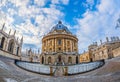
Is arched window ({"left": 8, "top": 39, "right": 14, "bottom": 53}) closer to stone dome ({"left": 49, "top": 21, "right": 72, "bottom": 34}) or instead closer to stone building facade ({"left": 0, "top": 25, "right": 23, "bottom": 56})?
stone building facade ({"left": 0, "top": 25, "right": 23, "bottom": 56})

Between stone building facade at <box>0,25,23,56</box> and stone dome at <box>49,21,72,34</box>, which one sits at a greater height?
stone dome at <box>49,21,72,34</box>

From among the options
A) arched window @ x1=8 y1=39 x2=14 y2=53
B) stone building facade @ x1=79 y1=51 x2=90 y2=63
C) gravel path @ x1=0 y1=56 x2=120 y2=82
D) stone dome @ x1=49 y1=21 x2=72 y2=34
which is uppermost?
stone dome @ x1=49 y1=21 x2=72 y2=34

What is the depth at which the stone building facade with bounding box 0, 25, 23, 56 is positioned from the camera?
199 ft

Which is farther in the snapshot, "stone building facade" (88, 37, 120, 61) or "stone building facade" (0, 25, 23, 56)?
"stone building facade" (88, 37, 120, 61)

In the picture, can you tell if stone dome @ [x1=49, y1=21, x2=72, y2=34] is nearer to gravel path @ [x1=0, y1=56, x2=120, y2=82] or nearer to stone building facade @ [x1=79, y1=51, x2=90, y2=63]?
stone building facade @ [x1=79, y1=51, x2=90, y2=63]

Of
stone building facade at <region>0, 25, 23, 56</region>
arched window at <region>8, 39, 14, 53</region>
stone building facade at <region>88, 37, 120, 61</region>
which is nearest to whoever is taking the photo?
stone building facade at <region>0, 25, 23, 56</region>

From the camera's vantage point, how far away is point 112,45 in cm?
7406

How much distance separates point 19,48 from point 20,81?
5494cm

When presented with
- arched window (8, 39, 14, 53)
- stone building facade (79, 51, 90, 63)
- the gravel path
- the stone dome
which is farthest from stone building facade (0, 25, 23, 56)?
stone building facade (79, 51, 90, 63)

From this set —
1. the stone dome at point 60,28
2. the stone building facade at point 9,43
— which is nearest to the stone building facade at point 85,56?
the stone dome at point 60,28

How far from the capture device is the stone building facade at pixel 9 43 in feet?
199

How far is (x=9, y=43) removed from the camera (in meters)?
66.5

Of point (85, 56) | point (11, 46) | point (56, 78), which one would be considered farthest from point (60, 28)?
point (56, 78)

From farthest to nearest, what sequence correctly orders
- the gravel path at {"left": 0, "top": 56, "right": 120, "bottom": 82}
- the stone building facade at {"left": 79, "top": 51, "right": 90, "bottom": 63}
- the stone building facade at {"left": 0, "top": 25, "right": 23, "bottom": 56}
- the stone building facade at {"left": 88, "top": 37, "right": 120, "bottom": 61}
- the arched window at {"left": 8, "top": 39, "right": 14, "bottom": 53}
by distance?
1. the stone building facade at {"left": 79, "top": 51, "right": 90, "bottom": 63}
2. the stone building facade at {"left": 88, "top": 37, "right": 120, "bottom": 61}
3. the arched window at {"left": 8, "top": 39, "right": 14, "bottom": 53}
4. the stone building facade at {"left": 0, "top": 25, "right": 23, "bottom": 56}
5. the gravel path at {"left": 0, "top": 56, "right": 120, "bottom": 82}
